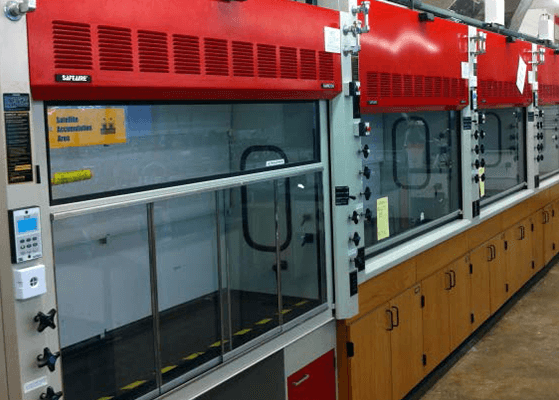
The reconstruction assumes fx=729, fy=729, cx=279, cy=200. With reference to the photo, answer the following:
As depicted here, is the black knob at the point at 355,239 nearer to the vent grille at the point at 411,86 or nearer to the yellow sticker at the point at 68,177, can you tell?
the vent grille at the point at 411,86

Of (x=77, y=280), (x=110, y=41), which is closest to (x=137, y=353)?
(x=77, y=280)

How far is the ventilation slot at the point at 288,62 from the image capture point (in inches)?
115

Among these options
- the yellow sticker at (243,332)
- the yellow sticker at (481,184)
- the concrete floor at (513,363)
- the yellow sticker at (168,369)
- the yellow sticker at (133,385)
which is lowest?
the concrete floor at (513,363)

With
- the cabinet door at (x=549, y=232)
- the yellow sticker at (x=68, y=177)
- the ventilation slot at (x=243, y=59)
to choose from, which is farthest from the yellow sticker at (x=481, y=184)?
the yellow sticker at (x=68, y=177)

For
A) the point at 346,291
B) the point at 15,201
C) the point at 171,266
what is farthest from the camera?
the point at 346,291

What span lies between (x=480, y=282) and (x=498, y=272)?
506 mm

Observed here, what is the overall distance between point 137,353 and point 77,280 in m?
0.36

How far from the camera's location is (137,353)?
109 inches

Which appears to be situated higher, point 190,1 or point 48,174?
point 190,1

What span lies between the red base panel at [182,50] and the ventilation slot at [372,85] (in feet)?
1.29

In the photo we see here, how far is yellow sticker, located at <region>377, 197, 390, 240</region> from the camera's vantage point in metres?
4.14

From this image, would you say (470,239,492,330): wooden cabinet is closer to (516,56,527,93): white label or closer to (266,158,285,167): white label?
(516,56,527,93): white label

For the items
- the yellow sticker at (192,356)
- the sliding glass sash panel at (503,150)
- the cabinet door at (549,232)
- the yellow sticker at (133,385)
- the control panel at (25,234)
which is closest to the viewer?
the control panel at (25,234)

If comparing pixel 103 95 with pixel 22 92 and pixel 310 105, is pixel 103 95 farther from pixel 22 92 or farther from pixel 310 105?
pixel 310 105
